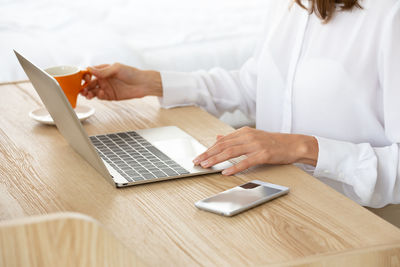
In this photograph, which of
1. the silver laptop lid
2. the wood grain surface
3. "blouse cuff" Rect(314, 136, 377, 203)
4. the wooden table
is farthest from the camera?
"blouse cuff" Rect(314, 136, 377, 203)

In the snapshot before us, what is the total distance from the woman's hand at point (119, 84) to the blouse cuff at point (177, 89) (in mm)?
26

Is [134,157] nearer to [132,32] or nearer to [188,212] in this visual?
[188,212]

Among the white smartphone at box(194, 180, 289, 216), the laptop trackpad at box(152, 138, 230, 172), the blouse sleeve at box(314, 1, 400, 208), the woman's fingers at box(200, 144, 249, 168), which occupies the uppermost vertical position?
the woman's fingers at box(200, 144, 249, 168)

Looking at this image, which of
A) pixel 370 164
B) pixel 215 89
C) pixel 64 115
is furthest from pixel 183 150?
pixel 215 89

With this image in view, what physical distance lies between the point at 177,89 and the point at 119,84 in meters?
0.13

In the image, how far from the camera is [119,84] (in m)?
1.26

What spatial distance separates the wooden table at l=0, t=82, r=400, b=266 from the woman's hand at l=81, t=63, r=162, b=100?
0.83 ft

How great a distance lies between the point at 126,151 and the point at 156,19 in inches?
55.8

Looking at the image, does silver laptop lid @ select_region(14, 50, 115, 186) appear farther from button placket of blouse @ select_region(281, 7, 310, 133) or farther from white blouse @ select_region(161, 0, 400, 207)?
button placket of blouse @ select_region(281, 7, 310, 133)

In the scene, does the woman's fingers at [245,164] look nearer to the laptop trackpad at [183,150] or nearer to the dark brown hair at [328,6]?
the laptop trackpad at [183,150]

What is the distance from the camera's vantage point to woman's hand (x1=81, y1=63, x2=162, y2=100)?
124 centimetres

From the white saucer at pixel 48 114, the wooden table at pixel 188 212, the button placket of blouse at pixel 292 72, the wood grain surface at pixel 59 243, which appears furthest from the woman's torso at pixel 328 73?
the wood grain surface at pixel 59 243

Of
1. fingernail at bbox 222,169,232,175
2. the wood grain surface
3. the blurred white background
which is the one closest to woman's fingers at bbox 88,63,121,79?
fingernail at bbox 222,169,232,175

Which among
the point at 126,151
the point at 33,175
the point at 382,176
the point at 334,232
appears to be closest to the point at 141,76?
the point at 126,151
